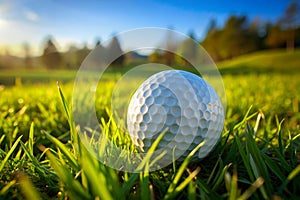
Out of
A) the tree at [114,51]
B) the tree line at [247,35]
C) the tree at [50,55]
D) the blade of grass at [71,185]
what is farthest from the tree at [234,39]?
the blade of grass at [71,185]

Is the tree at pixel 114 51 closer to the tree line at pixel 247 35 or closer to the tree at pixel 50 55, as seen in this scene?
the tree line at pixel 247 35

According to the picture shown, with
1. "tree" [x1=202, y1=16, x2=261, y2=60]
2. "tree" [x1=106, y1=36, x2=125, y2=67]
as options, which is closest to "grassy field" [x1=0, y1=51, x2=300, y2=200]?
"tree" [x1=106, y1=36, x2=125, y2=67]

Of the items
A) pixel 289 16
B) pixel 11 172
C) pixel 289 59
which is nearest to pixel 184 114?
pixel 11 172

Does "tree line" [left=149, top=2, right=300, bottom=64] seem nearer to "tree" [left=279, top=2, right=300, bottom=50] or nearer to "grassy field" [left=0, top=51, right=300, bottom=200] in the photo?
"tree" [left=279, top=2, right=300, bottom=50]

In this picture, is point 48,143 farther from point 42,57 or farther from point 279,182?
point 42,57

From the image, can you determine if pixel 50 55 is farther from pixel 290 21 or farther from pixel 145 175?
pixel 145 175
